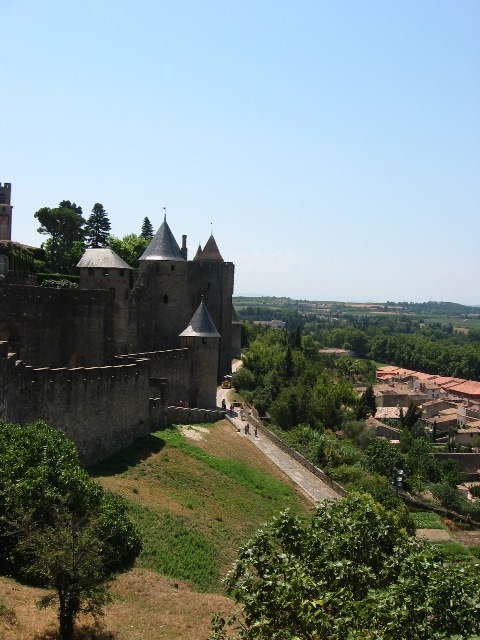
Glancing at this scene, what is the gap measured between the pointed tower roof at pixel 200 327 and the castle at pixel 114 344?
63mm

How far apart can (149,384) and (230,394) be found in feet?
58.8

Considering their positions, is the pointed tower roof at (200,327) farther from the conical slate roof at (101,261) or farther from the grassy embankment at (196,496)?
the grassy embankment at (196,496)

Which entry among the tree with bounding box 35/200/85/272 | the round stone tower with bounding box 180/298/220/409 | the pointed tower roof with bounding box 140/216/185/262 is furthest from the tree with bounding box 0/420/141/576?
the tree with bounding box 35/200/85/272

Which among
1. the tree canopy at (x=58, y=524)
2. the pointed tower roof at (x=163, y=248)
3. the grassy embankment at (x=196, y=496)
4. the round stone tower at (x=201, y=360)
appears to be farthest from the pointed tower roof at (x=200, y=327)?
the tree canopy at (x=58, y=524)

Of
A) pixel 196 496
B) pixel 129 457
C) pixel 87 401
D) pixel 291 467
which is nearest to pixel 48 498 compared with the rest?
pixel 87 401

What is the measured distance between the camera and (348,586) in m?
12.7

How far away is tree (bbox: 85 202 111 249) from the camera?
66312 mm

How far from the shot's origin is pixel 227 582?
12719mm

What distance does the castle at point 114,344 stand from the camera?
24984 mm

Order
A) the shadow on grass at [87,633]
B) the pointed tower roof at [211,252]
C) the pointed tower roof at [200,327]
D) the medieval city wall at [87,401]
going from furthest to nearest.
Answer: the pointed tower roof at [211,252], the pointed tower roof at [200,327], the medieval city wall at [87,401], the shadow on grass at [87,633]

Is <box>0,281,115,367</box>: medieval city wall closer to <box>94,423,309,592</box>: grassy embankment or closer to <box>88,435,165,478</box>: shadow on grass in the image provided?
<box>88,435,165,478</box>: shadow on grass

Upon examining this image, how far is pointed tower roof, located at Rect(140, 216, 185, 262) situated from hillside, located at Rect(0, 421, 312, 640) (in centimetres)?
1084

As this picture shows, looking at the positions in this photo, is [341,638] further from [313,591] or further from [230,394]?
[230,394]

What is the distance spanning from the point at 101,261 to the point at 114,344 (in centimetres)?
481
